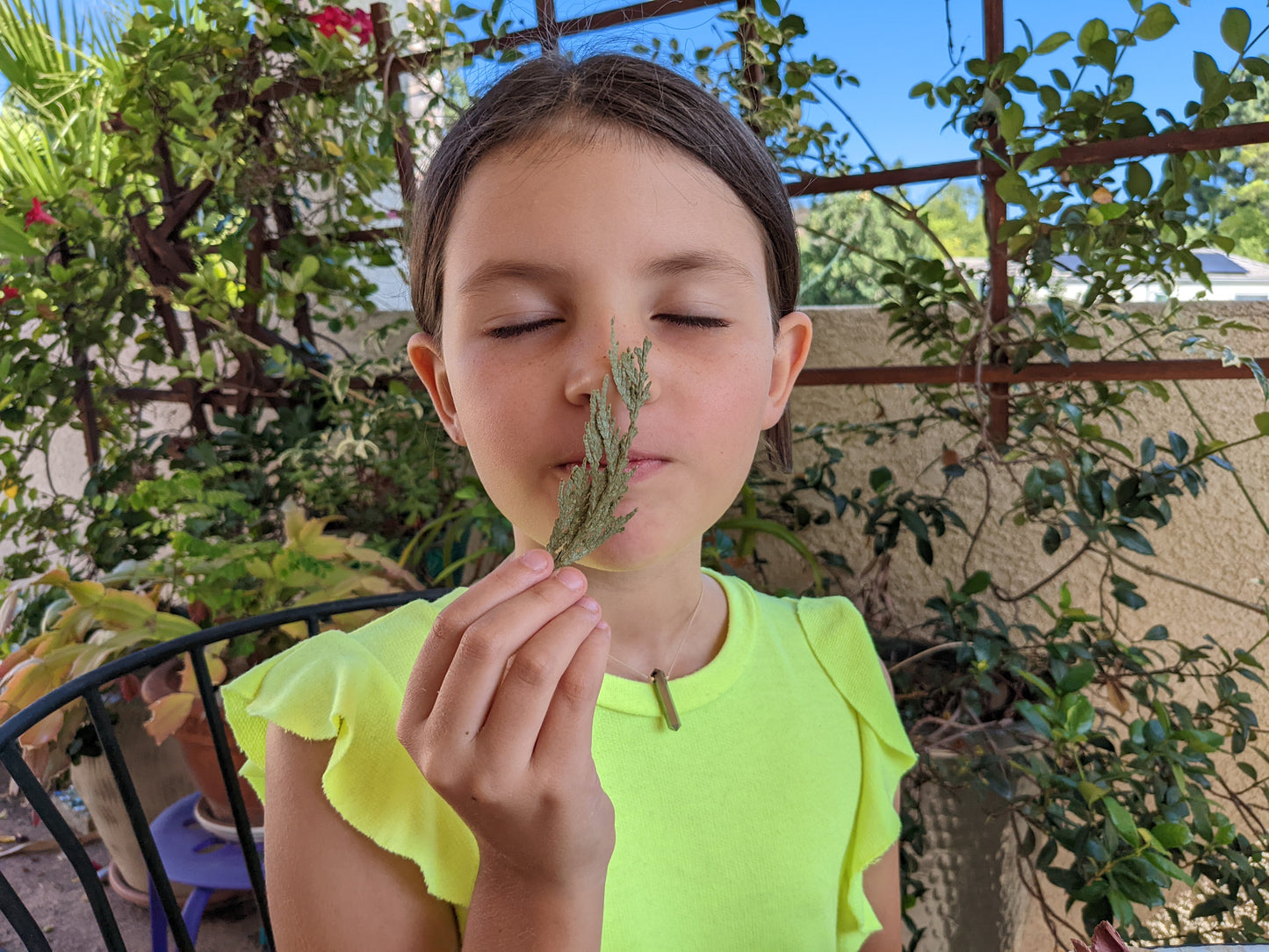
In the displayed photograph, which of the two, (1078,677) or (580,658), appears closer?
(580,658)

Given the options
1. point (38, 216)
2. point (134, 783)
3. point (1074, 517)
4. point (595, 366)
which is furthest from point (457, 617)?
point (38, 216)

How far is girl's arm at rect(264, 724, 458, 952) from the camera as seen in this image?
88 cm

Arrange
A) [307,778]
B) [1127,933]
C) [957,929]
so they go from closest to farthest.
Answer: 1. [307,778]
2. [1127,933]
3. [957,929]

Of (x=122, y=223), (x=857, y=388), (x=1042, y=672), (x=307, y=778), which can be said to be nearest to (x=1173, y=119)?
(x=857, y=388)

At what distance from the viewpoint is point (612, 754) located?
1.07 meters

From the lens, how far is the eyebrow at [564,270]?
847 millimetres

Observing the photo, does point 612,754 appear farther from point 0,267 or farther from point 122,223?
point 0,267

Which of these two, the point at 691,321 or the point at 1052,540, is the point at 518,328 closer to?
the point at 691,321

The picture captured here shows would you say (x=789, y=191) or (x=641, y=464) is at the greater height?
(x=789, y=191)

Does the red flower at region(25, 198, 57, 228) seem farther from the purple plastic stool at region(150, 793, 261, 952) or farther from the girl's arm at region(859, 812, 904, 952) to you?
the girl's arm at region(859, 812, 904, 952)

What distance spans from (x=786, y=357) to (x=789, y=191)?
0.95 metres

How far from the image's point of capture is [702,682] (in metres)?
1.15

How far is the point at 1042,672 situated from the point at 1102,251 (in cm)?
86

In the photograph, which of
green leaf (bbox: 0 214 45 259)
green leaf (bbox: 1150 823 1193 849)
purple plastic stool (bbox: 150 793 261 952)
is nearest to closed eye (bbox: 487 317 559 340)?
green leaf (bbox: 1150 823 1193 849)
